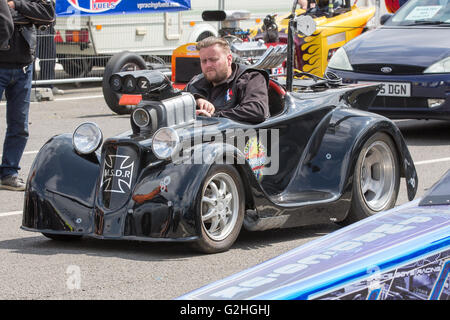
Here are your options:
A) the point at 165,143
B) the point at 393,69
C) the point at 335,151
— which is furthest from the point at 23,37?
the point at 393,69

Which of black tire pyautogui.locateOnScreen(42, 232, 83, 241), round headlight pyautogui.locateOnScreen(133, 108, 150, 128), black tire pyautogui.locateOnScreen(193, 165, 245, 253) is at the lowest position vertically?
black tire pyautogui.locateOnScreen(42, 232, 83, 241)

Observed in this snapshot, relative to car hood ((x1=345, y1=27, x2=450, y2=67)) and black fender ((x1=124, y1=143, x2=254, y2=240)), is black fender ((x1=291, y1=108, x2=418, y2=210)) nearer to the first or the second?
black fender ((x1=124, y1=143, x2=254, y2=240))

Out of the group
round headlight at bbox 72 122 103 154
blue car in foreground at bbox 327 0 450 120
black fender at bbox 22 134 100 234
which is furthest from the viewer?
blue car in foreground at bbox 327 0 450 120

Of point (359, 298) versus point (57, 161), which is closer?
point (359, 298)

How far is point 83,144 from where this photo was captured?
255 inches

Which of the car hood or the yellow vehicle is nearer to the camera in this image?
the car hood

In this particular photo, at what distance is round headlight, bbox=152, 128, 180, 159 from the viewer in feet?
19.5

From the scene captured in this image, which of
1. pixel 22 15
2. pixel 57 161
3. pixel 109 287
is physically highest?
pixel 22 15

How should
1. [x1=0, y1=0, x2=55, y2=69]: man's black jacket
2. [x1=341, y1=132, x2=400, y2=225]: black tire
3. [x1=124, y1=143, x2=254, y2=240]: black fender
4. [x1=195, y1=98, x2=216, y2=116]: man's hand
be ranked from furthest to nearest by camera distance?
[x1=0, y1=0, x2=55, y2=69]: man's black jacket → [x1=341, y1=132, x2=400, y2=225]: black tire → [x1=195, y1=98, x2=216, y2=116]: man's hand → [x1=124, y1=143, x2=254, y2=240]: black fender

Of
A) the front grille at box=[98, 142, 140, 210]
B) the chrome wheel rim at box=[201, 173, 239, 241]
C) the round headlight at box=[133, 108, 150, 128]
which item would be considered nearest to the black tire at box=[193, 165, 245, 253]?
the chrome wheel rim at box=[201, 173, 239, 241]

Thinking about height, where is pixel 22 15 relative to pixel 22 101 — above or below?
above
